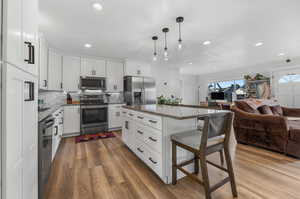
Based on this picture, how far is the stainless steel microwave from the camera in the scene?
3980 millimetres

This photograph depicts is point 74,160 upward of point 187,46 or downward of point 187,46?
downward

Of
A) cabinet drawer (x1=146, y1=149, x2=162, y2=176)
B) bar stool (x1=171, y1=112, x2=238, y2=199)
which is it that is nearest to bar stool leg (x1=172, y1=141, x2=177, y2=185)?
bar stool (x1=171, y1=112, x2=238, y2=199)

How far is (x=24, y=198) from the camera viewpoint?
888 millimetres

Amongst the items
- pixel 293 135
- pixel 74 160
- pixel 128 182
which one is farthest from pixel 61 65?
pixel 293 135

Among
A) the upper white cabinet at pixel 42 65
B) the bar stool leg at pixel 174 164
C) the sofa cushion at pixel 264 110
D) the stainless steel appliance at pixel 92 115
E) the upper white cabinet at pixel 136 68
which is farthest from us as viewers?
the upper white cabinet at pixel 136 68

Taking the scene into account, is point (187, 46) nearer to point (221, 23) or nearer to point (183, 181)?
point (221, 23)

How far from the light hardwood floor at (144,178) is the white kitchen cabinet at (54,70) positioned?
2.13 m

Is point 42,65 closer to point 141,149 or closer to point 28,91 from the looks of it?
point 28,91

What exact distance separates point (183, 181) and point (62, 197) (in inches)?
58.0

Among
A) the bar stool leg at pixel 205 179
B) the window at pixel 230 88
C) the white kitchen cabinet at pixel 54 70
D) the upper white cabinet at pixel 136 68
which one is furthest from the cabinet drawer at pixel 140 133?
the window at pixel 230 88

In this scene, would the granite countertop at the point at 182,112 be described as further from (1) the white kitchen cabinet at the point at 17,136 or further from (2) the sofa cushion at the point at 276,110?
(2) the sofa cushion at the point at 276,110

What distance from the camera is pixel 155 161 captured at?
1725mm

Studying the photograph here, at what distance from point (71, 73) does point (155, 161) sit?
12.4ft

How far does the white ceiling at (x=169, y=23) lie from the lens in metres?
1.95
